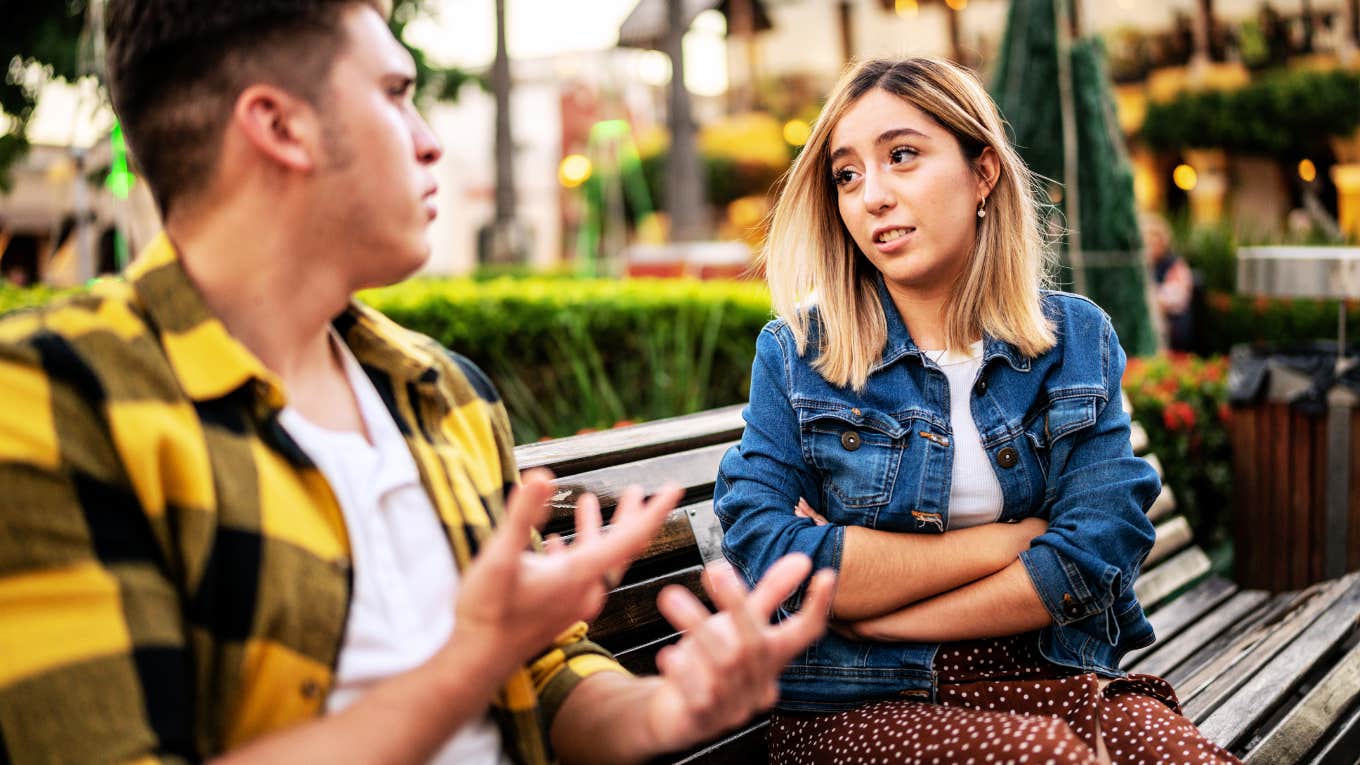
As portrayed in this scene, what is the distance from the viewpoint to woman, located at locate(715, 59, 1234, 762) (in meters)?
2.06

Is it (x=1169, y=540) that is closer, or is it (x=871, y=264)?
(x=871, y=264)

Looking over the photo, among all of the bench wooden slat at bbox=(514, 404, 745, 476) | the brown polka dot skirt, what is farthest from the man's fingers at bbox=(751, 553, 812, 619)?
the bench wooden slat at bbox=(514, 404, 745, 476)

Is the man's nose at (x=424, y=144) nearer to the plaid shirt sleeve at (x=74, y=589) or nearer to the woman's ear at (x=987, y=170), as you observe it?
the plaid shirt sleeve at (x=74, y=589)

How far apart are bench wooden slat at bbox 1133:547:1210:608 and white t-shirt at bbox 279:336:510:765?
2.64 m

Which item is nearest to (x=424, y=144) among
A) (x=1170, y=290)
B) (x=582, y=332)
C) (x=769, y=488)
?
(x=769, y=488)

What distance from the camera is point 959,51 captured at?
28.6 m

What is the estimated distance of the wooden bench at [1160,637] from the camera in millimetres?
2424

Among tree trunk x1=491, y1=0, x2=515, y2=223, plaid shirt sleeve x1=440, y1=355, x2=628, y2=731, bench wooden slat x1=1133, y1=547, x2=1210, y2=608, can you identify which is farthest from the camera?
tree trunk x1=491, y1=0, x2=515, y2=223

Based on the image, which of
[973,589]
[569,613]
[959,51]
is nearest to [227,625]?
[569,613]

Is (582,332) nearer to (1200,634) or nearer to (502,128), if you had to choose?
(1200,634)

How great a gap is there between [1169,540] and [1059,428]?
2.09 m

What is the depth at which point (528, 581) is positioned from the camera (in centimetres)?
120

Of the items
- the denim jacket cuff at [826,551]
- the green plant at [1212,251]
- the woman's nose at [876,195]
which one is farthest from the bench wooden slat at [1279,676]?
the green plant at [1212,251]

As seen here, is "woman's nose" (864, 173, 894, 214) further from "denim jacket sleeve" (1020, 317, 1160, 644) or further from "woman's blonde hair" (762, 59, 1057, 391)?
"denim jacket sleeve" (1020, 317, 1160, 644)
